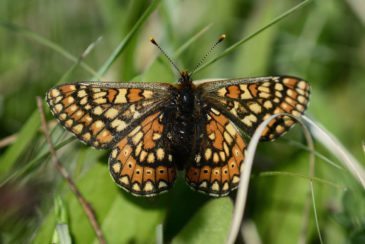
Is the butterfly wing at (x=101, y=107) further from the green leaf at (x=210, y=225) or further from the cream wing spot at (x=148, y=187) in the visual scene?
the green leaf at (x=210, y=225)

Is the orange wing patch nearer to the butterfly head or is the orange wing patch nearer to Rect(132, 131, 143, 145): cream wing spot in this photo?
Rect(132, 131, 143, 145): cream wing spot

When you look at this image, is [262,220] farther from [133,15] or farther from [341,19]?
[341,19]

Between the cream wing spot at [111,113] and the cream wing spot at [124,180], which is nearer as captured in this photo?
the cream wing spot at [124,180]

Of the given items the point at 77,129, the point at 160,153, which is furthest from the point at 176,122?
the point at 77,129

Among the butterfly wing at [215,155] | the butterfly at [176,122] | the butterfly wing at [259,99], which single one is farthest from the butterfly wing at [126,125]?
the butterfly wing at [259,99]

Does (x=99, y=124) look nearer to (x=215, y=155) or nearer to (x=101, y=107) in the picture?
(x=101, y=107)

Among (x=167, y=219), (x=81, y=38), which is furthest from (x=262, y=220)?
(x=81, y=38)
